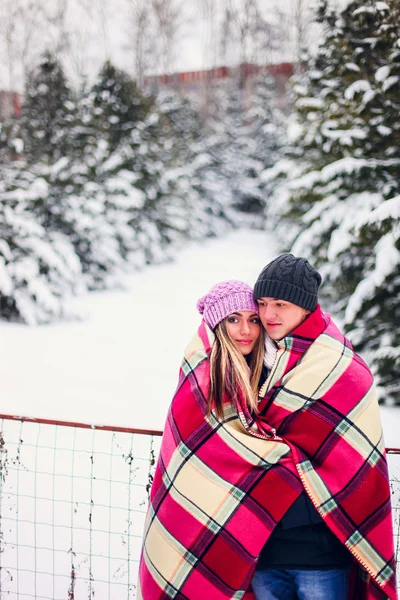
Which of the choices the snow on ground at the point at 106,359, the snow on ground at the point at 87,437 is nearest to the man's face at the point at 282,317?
the snow on ground at the point at 87,437

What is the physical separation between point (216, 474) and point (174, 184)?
50.6 feet

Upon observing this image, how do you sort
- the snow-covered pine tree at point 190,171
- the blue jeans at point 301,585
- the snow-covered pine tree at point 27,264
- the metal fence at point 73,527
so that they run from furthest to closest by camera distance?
the snow-covered pine tree at point 190,171, the snow-covered pine tree at point 27,264, the metal fence at point 73,527, the blue jeans at point 301,585

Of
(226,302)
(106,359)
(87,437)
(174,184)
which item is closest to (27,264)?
(106,359)

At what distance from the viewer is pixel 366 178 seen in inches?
236

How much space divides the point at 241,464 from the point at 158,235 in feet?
43.6

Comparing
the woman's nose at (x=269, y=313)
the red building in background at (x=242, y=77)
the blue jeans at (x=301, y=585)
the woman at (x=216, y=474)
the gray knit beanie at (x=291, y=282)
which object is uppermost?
the red building in background at (x=242, y=77)

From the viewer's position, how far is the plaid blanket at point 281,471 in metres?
1.67

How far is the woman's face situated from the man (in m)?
0.16

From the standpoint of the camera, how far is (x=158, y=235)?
14695 mm

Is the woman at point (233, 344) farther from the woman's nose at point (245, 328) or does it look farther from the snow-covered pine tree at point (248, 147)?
the snow-covered pine tree at point (248, 147)

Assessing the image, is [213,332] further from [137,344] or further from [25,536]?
[137,344]

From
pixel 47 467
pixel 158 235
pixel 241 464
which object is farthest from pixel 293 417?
pixel 158 235

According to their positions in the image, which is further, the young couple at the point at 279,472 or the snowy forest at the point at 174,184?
the snowy forest at the point at 174,184

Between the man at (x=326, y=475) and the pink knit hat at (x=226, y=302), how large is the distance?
0.79 ft
